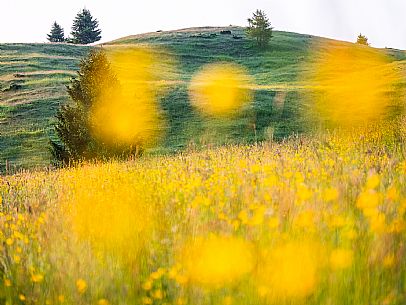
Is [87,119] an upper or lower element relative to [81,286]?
lower

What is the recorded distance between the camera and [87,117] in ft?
62.2

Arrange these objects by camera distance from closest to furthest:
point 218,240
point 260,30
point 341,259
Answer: point 341,259, point 218,240, point 260,30

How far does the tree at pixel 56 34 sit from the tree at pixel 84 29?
5.66 meters

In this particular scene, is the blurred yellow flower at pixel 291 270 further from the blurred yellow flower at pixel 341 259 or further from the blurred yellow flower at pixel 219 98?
the blurred yellow flower at pixel 219 98

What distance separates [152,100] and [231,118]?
28.0ft

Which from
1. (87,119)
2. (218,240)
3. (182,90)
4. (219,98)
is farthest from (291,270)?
(182,90)

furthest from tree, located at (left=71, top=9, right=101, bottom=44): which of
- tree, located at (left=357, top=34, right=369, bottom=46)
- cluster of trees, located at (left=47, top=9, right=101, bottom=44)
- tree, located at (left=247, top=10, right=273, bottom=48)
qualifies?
tree, located at (left=357, top=34, right=369, bottom=46)

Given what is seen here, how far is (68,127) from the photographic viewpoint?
1914cm

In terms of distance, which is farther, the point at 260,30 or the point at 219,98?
the point at 260,30

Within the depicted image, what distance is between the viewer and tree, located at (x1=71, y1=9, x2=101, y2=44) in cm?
9556

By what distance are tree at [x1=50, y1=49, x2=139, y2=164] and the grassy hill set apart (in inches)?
172

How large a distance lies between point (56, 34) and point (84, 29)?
8932 mm

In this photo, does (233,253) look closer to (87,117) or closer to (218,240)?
(218,240)

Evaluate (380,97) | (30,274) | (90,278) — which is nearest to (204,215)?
(90,278)
